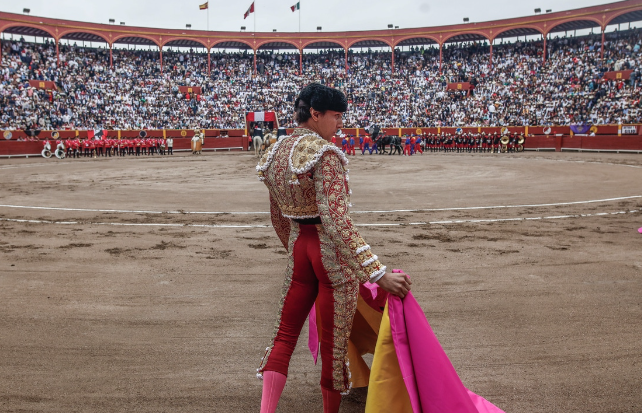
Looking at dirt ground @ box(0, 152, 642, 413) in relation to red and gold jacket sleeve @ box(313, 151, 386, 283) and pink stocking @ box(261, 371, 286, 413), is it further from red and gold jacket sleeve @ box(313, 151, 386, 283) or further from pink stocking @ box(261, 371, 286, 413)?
red and gold jacket sleeve @ box(313, 151, 386, 283)

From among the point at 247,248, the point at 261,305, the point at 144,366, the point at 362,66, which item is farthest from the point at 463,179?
the point at 362,66

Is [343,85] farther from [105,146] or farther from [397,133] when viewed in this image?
[105,146]

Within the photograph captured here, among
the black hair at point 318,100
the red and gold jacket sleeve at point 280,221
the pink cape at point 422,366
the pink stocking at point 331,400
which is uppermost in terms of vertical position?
the black hair at point 318,100

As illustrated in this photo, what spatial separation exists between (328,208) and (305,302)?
51 cm

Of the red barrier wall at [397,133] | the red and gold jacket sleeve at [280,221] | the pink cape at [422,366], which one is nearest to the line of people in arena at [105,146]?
the red barrier wall at [397,133]

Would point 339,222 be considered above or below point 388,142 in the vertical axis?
below

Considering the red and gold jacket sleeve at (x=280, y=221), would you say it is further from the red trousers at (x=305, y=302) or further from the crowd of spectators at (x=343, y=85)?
the crowd of spectators at (x=343, y=85)

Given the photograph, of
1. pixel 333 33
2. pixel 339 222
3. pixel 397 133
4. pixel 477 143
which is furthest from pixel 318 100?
pixel 333 33

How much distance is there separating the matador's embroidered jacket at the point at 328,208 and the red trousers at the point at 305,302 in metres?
0.03

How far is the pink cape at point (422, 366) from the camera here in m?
2.00

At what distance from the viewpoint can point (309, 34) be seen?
48938mm

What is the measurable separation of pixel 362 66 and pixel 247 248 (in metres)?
46.1

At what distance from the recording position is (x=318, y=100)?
2273mm

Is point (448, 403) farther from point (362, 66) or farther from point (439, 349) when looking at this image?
point (362, 66)
